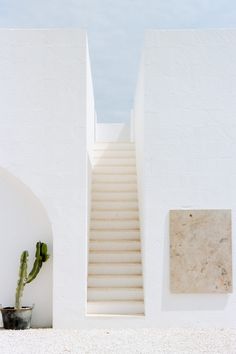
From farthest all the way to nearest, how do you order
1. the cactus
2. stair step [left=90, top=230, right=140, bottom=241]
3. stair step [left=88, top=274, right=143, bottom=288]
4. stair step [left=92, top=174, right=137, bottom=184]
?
stair step [left=92, top=174, right=137, bottom=184] < stair step [left=90, top=230, right=140, bottom=241] < stair step [left=88, top=274, right=143, bottom=288] < the cactus

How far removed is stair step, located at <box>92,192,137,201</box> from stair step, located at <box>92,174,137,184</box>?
0.49 metres

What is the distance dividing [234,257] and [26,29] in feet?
16.1

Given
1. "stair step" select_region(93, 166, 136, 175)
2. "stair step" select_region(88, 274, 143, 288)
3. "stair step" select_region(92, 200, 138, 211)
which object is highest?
"stair step" select_region(93, 166, 136, 175)

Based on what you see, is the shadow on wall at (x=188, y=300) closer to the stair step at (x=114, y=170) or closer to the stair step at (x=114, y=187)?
the stair step at (x=114, y=187)

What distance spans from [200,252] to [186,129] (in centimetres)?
196

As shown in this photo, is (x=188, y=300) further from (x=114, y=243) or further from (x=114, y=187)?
(x=114, y=187)

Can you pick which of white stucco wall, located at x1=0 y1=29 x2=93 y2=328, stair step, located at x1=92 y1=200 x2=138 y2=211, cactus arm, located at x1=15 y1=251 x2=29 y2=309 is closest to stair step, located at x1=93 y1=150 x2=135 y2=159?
stair step, located at x1=92 y1=200 x2=138 y2=211

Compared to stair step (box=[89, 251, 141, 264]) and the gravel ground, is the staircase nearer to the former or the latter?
stair step (box=[89, 251, 141, 264])

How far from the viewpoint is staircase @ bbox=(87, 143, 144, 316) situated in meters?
9.12

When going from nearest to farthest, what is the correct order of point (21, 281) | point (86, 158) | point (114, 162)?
point (21, 281) → point (86, 158) → point (114, 162)

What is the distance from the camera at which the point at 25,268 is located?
873 centimetres

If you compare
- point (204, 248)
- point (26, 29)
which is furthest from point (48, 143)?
point (204, 248)

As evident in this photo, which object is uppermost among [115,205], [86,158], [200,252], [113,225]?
[86,158]

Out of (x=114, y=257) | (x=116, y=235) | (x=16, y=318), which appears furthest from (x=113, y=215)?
(x=16, y=318)
